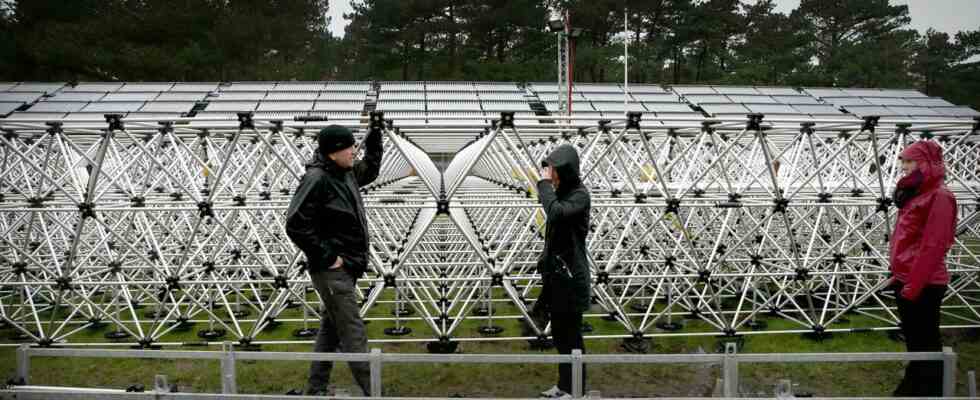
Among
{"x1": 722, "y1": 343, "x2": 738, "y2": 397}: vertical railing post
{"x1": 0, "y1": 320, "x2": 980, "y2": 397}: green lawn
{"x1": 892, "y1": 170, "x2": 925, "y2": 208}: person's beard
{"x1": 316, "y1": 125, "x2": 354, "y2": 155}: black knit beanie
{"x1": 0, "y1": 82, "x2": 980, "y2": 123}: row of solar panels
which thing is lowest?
{"x1": 0, "y1": 320, "x2": 980, "y2": 397}: green lawn

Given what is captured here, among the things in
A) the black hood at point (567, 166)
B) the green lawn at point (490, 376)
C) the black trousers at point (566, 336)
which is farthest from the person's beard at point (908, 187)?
the black trousers at point (566, 336)

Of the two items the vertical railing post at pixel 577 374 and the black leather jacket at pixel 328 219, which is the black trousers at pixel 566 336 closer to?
the vertical railing post at pixel 577 374

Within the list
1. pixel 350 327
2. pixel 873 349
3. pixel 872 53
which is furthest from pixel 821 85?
pixel 350 327

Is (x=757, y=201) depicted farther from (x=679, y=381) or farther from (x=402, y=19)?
(x=402, y=19)

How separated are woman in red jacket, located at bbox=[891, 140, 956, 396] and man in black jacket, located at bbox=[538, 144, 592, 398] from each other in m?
2.57

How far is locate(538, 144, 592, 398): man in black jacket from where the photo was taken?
4383mm

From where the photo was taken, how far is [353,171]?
15.8 ft

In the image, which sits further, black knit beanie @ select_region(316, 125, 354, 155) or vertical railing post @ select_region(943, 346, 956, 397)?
black knit beanie @ select_region(316, 125, 354, 155)

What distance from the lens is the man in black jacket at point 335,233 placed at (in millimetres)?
4164

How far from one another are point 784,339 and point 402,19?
109 ft

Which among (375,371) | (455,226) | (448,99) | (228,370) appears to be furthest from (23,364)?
(448,99)

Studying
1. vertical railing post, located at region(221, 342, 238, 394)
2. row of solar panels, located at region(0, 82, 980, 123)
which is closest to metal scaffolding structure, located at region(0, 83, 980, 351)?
vertical railing post, located at region(221, 342, 238, 394)

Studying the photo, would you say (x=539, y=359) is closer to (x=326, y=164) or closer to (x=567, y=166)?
(x=567, y=166)

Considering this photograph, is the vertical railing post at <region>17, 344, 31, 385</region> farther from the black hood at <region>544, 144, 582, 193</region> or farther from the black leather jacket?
the black hood at <region>544, 144, 582, 193</region>
